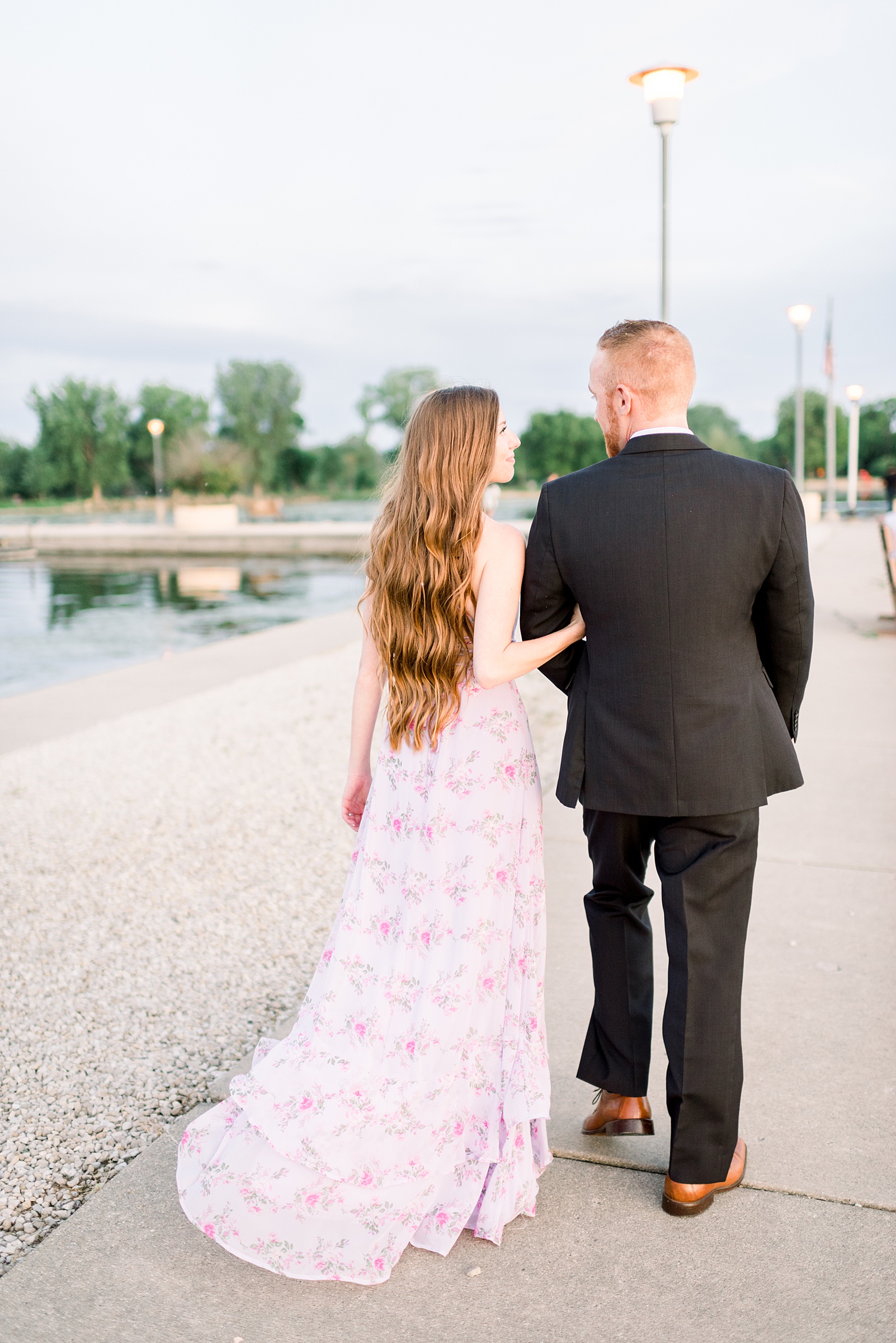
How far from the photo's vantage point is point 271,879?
4.87 meters

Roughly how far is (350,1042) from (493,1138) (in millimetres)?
371

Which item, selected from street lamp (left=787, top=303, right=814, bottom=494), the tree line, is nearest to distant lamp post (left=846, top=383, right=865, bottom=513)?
street lamp (left=787, top=303, right=814, bottom=494)

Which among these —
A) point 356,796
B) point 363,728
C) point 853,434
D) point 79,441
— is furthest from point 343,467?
point 363,728

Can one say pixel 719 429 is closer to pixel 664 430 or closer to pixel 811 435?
pixel 811 435

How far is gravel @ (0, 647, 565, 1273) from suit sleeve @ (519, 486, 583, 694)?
1.72m

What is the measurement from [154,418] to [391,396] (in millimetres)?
21802

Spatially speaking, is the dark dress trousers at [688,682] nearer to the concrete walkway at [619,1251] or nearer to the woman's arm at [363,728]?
the concrete walkway at [619,1251]

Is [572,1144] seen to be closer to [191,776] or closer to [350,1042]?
[350,1042]

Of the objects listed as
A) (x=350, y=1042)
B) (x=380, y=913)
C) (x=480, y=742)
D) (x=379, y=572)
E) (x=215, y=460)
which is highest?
(x=215, y=460)

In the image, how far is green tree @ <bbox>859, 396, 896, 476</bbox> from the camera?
83312 millimetres

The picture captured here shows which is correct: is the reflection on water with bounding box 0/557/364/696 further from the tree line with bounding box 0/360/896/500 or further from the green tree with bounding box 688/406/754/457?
the green tree with bounding box 688/406/754/457

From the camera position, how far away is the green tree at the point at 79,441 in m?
74.8

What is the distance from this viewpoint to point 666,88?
921cm

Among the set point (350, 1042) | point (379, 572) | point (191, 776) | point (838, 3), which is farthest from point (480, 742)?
point (838, 3)
